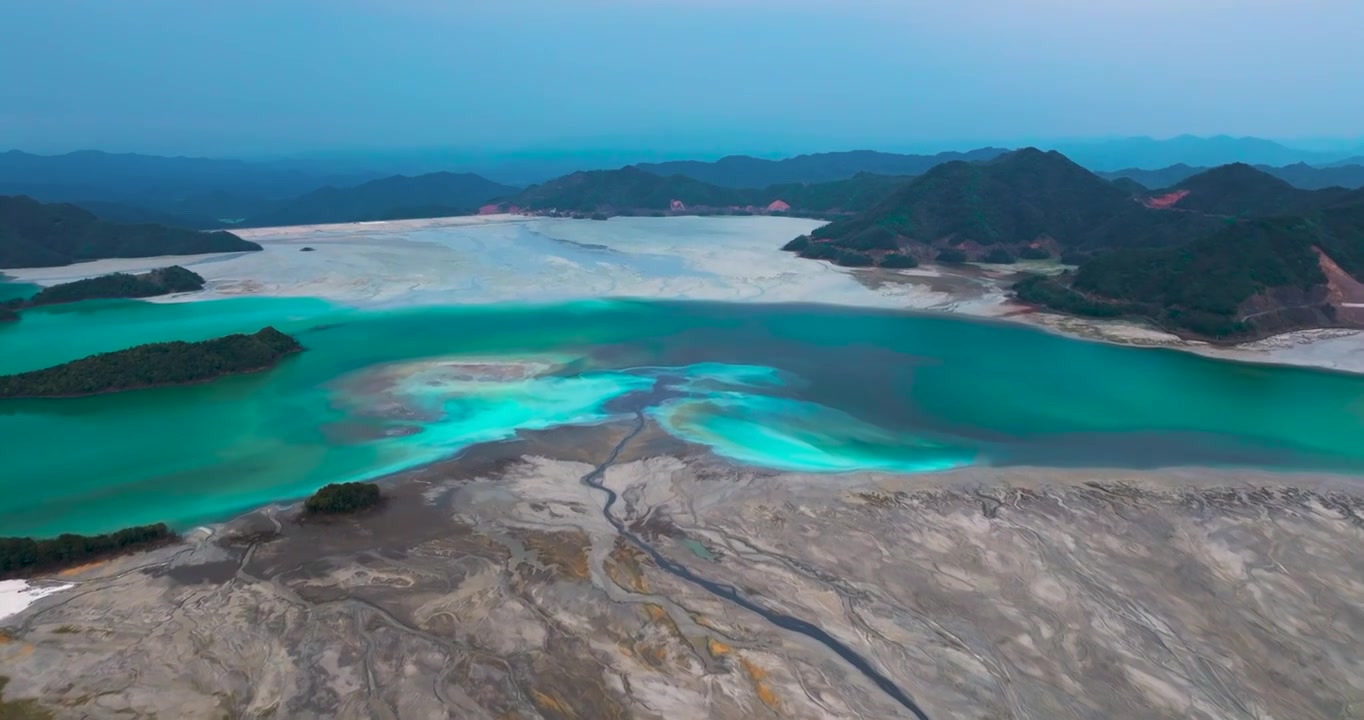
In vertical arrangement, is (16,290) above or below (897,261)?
above

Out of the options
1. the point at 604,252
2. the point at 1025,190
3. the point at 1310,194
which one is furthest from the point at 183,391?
the point at 1310,194

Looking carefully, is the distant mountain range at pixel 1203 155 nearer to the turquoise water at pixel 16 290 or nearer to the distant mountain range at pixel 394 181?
the distant mountain range at pixel 394 181

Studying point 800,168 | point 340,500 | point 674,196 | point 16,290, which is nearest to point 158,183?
point 674,196

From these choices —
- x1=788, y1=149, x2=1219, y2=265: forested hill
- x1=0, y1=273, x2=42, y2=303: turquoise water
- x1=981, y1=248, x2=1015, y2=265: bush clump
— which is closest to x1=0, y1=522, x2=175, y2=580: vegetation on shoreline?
x1=0, y1=273, x2=42, y2=303: turquoise water

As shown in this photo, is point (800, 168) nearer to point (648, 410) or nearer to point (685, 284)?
point (685, 284)

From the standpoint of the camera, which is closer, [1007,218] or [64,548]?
[64,548]

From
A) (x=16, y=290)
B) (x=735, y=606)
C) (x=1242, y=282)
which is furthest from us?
(x=16, y=290)

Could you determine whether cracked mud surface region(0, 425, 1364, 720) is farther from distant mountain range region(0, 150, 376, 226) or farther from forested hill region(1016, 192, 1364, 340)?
distant mountain range region(0, 150, 376, 226)
